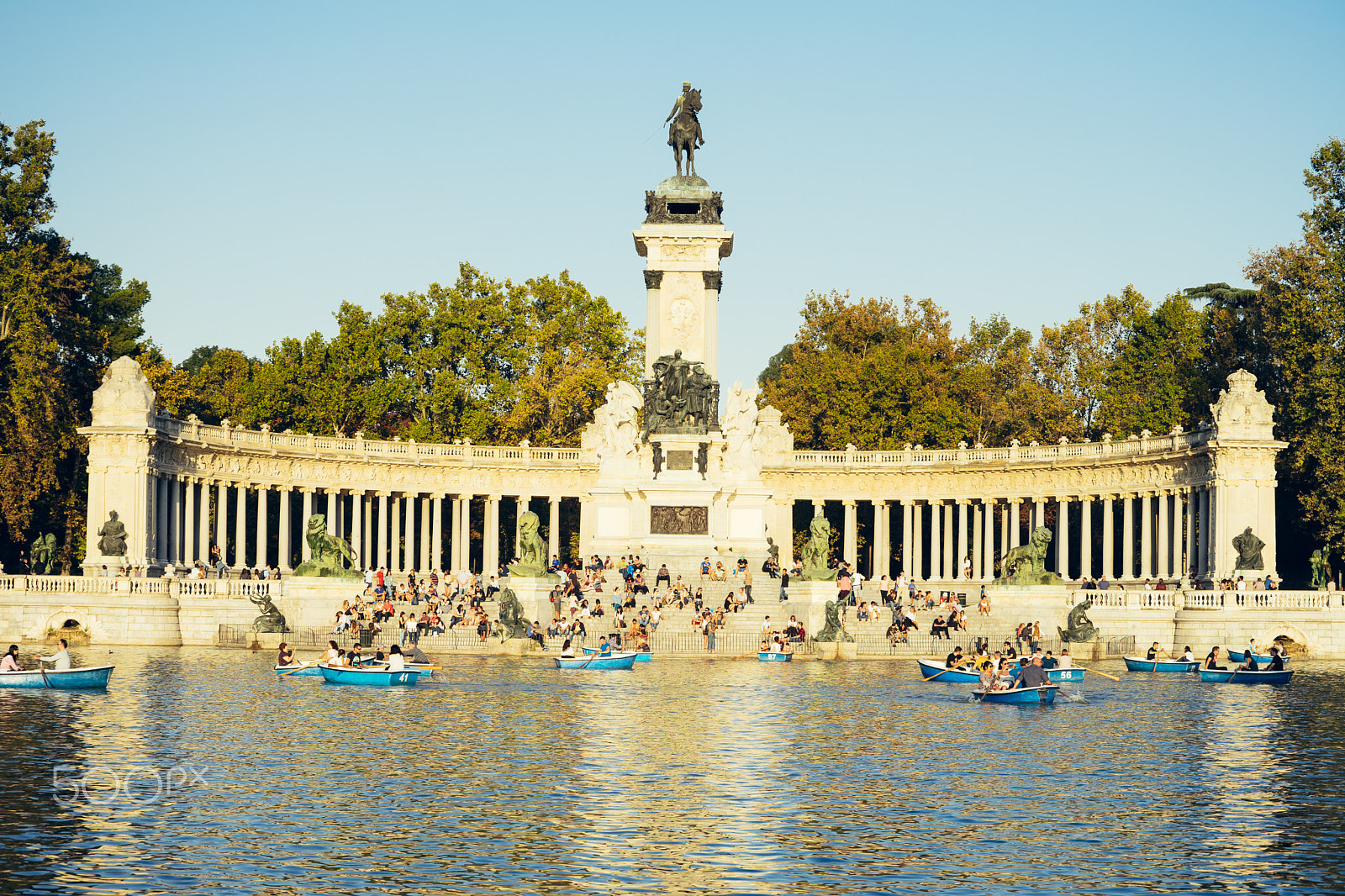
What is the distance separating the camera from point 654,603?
62.9 meters

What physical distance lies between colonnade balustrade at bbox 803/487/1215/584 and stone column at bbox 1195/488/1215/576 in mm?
39

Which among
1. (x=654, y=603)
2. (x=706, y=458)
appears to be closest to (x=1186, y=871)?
(x=654, y=603)

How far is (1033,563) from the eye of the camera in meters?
63.0

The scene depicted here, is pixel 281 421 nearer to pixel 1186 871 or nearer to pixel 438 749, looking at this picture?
pixel 438 749

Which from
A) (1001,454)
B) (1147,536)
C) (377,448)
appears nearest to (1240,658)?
(1147,536)

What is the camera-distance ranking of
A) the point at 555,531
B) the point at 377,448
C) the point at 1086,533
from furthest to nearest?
the point at 555,531 → the point at 377,448 → the point at 1086,533

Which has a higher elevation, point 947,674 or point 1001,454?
point 1001,454

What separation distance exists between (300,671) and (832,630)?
19.1m

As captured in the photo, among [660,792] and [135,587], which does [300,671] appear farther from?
[660,792]

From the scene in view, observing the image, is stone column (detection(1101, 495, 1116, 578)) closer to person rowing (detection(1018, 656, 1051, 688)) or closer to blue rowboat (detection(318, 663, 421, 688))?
person rowing (detection(1018, 656, 1051, 688))

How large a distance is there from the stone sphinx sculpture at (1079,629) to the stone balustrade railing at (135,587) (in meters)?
29.5

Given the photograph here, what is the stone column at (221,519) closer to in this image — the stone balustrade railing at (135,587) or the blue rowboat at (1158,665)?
the stone balustrade railing at (135,587)

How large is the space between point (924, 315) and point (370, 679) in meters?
70.3

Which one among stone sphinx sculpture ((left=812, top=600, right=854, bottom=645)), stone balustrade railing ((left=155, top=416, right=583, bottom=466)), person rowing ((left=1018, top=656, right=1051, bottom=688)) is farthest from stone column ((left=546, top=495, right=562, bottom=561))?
person rowing ((left=1018, top=656, right=1051, bottom=688))
